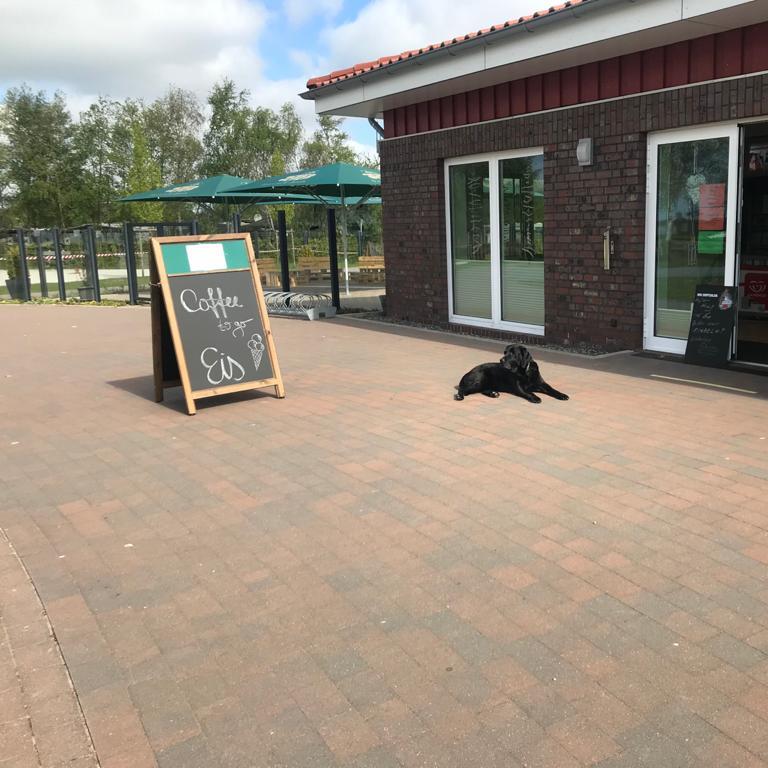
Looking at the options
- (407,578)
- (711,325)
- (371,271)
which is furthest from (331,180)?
(407,578)

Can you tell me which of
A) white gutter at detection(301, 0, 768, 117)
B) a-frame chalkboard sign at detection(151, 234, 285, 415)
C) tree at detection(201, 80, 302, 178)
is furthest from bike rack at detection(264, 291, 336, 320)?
tree at detection(201, 80, 302, 178)

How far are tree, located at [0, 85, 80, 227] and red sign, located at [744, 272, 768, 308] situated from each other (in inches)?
1260

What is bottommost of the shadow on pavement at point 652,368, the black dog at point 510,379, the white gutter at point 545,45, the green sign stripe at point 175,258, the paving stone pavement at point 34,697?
the paving stone pavement at point 34,697

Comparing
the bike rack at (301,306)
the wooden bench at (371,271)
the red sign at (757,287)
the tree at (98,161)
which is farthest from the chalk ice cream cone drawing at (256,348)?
the tree at (98,161)

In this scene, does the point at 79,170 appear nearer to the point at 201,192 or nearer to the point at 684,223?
the point at 201,192

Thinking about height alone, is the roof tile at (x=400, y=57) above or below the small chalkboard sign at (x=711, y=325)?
above

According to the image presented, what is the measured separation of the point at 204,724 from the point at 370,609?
0.93m

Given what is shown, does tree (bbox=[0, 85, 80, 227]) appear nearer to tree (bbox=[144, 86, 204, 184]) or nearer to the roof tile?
tree (bbox=[144, 86, 204, 184])

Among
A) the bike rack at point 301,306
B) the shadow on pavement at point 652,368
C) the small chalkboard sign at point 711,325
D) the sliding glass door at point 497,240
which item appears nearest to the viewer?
the shadow on pavement at point 652,368

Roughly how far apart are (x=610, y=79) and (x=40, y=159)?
32.4m

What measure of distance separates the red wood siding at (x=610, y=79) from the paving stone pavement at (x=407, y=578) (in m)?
3.16

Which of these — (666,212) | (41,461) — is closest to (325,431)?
(41,461)

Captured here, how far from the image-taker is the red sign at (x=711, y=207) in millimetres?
7945

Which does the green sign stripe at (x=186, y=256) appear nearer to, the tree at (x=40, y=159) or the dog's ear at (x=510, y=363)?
the dog's ear at (x=510, y=363)
